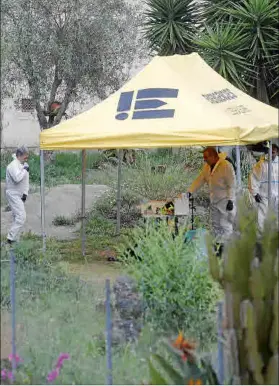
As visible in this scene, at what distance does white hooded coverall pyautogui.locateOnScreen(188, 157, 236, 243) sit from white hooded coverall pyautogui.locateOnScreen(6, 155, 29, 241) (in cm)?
230

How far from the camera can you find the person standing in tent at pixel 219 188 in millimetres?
9984

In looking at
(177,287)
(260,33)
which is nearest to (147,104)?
(177,287)

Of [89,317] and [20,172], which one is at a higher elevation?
[20,172]

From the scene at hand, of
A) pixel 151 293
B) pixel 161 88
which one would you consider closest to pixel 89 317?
pixel 151 293

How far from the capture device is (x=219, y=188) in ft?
33.3

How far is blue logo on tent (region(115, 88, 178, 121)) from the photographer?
8978 mm

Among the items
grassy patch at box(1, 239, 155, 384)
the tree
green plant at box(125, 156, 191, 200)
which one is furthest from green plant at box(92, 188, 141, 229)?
grassy patch at box(1, 239, 155, 384)

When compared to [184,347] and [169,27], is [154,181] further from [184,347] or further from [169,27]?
[184,347]

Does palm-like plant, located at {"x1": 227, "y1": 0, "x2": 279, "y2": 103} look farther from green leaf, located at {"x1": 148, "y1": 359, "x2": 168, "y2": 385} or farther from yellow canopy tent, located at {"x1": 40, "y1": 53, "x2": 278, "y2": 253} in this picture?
green leaf, located at {"x1": 148, "y1": 359, "x2": 168, "y2": 385}

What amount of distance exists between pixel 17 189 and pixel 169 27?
10.8 m

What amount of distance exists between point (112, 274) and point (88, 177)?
7.43m

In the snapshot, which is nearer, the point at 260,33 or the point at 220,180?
the point at 220,180

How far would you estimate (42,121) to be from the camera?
65.5ft

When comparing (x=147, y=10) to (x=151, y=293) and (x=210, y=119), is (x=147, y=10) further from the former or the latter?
(x=151, y=293)
